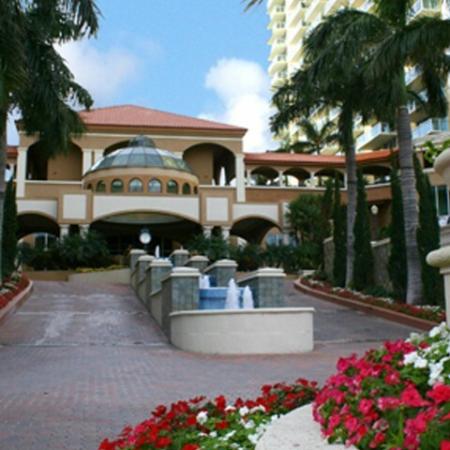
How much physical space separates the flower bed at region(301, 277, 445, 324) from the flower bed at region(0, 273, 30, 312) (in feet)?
35.4

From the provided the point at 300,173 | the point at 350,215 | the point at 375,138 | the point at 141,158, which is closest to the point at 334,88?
the point at 350,215

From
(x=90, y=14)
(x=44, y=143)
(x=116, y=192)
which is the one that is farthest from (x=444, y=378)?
(x=116, y=192)

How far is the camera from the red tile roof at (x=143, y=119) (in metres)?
42.5

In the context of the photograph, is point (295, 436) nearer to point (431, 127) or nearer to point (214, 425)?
point (214, 425)

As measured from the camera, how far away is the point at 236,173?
4238 cm

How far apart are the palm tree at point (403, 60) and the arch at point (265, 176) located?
25717mm

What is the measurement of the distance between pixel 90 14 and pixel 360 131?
47965mm

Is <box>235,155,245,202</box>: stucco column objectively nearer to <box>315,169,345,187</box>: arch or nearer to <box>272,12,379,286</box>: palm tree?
<box>315,169,345,187</box>: arch

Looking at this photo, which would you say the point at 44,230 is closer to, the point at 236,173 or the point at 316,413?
the point at 236,173

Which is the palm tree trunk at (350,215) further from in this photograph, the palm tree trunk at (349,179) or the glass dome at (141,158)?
the glass dome at (141,158)

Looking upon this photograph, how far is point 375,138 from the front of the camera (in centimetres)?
5578

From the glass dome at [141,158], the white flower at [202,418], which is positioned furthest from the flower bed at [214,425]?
the glass dome at [141,158]

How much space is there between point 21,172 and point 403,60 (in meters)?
28.1

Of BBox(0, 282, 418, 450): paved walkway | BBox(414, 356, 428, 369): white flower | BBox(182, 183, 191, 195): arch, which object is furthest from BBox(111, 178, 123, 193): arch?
BBox(414, 356, 428, 369): white flower
